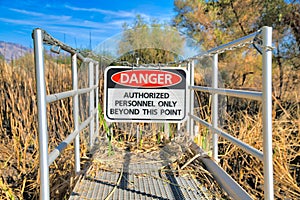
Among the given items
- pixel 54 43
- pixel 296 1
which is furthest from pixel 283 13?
pixel 54 43

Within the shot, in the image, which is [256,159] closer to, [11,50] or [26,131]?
[26,131]

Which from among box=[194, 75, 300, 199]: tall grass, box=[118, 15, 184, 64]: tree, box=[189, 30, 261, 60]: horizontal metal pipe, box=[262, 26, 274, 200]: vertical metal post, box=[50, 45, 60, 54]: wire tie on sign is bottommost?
box=[194, 75, 300, 199]: tall grass

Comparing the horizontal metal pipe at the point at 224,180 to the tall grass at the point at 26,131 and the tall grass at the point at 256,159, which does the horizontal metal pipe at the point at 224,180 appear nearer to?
the tall grass at the point at 256,159

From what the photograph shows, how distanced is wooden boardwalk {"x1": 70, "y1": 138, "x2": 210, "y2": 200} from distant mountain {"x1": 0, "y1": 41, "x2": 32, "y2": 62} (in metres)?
2.16

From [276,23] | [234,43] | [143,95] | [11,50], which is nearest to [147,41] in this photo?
[143,95]

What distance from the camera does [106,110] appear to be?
2.56m

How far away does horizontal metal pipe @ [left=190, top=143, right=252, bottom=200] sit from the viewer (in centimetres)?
189

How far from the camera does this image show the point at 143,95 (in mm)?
2586

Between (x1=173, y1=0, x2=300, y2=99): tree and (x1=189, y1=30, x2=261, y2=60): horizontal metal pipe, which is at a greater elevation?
(x1=173, y1=0, x2=300, y2=99): tree

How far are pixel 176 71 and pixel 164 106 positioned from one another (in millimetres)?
310

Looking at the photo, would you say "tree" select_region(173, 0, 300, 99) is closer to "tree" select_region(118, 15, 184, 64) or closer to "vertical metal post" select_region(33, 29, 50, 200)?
"tree" select_region(118, 15, 184, 64)

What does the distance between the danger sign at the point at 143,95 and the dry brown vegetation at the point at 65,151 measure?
0.64 m

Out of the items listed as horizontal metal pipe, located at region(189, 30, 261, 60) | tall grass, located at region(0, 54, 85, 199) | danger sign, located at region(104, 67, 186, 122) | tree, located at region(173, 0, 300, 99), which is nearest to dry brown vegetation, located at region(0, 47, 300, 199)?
tall grass, located at region(0, 54, 85, 199)

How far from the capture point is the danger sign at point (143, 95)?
2562 millimetres
